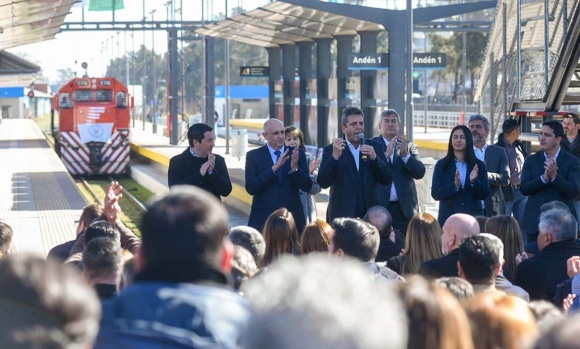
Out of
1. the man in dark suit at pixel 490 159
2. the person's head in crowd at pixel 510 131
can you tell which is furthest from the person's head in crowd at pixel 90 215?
the person's head in crowd at pixel 510 131

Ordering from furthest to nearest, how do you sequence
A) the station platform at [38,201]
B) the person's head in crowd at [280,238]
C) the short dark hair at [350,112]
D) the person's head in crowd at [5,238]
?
the station platform at [38,201] < the short dark hair at [350,112] < the person's head in crowd at [280,238] < the person's head in crowd at [5,238]

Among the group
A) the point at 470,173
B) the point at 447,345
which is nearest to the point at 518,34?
the point at 470,173

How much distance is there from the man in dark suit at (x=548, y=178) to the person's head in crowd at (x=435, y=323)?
766 centimetres

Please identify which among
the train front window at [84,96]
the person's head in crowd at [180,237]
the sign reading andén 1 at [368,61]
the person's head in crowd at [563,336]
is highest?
the sign reading andén 1 at [368,61]

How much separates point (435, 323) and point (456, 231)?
3773mm

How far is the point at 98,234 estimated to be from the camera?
289 inches

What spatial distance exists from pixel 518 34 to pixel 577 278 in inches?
401

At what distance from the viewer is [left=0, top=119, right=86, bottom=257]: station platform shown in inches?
632

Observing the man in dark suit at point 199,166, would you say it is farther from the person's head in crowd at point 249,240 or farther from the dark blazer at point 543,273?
the dark blazer at point 543,273

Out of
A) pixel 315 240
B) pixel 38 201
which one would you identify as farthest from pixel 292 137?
pixel 38 201

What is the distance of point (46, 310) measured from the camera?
294 cm

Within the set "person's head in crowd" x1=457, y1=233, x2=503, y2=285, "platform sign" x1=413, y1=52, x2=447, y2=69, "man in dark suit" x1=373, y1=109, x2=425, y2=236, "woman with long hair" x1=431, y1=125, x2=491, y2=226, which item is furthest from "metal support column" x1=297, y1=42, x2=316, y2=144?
"person's head in crowd" x1=457, y1=233, x2=503, y2=285

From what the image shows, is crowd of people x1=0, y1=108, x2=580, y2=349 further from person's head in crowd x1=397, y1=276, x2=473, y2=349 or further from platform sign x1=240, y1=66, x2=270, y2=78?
platform sign x1=240, y1=66, x2=270, y2=78

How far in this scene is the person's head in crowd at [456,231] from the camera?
7.03 metres
